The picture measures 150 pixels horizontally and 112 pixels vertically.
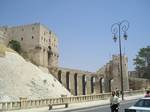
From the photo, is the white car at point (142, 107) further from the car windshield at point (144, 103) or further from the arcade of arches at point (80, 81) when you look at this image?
the arcade of arches at point (80, 81)

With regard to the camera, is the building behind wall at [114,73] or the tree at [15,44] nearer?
the tree at [15,44]

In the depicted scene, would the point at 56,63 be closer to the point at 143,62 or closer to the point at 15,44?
the point at 15,44

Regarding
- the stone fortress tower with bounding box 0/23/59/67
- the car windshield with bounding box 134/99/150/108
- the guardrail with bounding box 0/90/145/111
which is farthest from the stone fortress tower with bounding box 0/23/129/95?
the car windshield with bounding box 134/99/150/108

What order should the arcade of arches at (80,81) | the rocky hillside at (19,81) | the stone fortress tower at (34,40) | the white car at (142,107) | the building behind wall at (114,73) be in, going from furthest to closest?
the building behind wall at (114,73) → the stone fortress tower at (34,40) → the arcade of arches at (80,81) → the rocky hillside at (19,81) → the white car at (142,107)

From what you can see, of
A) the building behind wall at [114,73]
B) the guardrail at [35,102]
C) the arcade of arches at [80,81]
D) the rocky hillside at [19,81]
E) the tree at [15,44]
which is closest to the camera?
the guardrail at [35,102]

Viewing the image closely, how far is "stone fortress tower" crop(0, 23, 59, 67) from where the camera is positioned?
75500mm

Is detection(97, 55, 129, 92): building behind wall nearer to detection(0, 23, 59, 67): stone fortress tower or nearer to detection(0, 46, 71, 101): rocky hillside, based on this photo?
detection(0, 23, 59, 67): stone fortress tower

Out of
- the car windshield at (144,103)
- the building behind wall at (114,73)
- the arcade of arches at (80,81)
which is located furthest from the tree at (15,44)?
the car windshield at (144,103)

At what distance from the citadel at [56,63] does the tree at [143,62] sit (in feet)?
42.3

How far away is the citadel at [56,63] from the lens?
7206cm

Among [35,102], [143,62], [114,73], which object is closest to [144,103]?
[35,102]

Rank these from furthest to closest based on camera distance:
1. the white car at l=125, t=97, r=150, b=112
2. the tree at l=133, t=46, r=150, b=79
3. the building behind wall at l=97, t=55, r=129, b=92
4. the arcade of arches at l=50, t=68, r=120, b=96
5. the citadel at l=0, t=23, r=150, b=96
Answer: the tree at l=133, t=46, r=150, b=79 → the building behind wall at l=97, t=55, r=129, b=92 → the citadel at l=0, t=23, r=150, b=96 → the arcade of arches at l=50, t=68, r=120, b=96 → the white car at l=125, t=97, r=150, b=112

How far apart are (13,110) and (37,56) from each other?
49.6m

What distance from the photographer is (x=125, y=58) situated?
8356 centimetres
